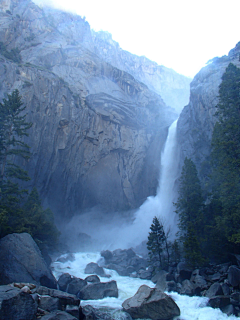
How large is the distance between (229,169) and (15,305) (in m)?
→ 17.2

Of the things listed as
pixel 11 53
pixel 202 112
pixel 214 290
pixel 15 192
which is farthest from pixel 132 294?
pixel 11 53

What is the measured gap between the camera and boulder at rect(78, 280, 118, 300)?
16.6 m

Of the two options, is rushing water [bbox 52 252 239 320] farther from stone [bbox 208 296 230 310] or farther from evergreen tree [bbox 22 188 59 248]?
evergreen tree [bbox 22 188 59 248]

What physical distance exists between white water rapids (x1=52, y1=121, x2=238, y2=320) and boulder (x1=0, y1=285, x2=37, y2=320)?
24.4 feet

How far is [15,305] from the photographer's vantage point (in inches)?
340

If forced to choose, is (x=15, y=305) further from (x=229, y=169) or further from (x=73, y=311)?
(x=229, y=169)

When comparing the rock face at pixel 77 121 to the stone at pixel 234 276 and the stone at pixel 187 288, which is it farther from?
the stone at pixel 234 276

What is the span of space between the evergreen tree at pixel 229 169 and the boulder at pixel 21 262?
46.5 feet

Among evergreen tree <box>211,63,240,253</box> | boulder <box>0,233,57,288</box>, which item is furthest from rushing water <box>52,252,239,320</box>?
evergreen tree <box>211,63,240,253</box>

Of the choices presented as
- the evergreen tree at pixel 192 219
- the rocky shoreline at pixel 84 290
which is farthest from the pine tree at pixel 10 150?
the evergreen tree at pixel 192 219

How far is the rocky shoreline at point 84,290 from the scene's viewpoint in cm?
960

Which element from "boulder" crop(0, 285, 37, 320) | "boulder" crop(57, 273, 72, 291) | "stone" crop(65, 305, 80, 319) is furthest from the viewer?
"boulder" crop(57, 273, 72, 291)

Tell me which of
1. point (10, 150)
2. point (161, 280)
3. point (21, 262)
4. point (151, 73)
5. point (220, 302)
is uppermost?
point (151, 73)

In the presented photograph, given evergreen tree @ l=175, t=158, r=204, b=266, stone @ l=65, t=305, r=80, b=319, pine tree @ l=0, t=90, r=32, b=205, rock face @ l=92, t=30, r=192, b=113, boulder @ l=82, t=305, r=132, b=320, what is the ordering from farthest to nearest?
rock face @ l=92, t=30, r=192, b=113 < evergreen tree @ l=175, t=158, r=204, b=266 < pine tree @ l=0, t=90, r=32, b=205 < boulder @ l=82, t=305, r=132, b=320 < stone @ l=65, t=305, r=80, b=319
